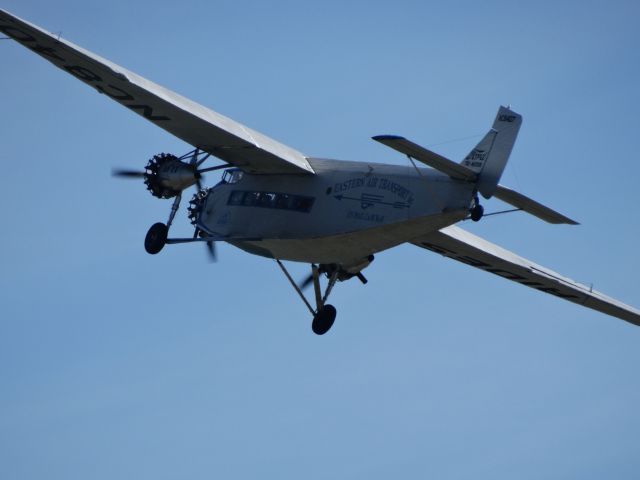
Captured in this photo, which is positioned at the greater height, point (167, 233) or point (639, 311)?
point (639, 311)

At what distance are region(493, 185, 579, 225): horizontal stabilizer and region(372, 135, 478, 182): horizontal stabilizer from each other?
→ 91 cm

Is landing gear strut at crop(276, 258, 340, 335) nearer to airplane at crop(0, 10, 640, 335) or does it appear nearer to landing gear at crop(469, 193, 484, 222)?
airplane at crop(0, 10, 640, 335)

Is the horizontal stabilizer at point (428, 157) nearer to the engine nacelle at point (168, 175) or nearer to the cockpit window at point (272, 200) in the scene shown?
the cockpit window at point (272, 200)

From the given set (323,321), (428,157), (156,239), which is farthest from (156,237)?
(428,157)

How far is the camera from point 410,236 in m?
33.7

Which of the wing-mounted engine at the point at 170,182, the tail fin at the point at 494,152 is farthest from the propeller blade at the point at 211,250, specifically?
the tail fin at the point at 494,152

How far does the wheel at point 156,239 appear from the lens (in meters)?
38.3


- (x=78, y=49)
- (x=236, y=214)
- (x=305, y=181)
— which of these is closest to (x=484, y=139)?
(x=305, y=181)

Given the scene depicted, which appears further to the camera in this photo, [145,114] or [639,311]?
[639,311]

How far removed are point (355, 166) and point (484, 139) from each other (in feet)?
12.1

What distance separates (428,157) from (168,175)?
952 centimetres

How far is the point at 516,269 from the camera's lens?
40.4 meters

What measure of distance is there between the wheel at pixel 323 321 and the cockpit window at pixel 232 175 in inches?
163

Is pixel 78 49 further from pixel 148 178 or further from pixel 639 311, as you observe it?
pixel 639 311
